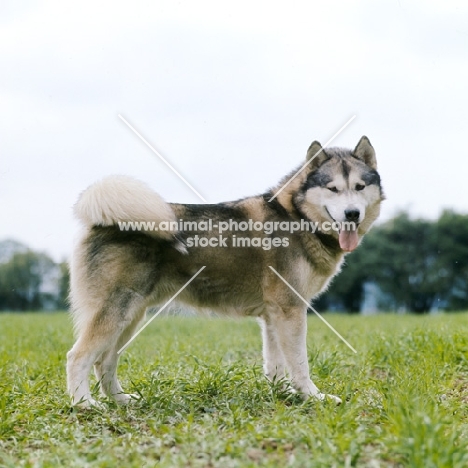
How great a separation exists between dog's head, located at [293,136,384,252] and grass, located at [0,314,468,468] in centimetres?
129

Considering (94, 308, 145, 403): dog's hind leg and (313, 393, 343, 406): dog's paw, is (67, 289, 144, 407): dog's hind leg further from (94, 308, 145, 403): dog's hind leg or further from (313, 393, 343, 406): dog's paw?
(313, 393, 343, 406): dog's paw

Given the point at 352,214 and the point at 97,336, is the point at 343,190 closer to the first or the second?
the point at 352,214

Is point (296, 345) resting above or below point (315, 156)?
below

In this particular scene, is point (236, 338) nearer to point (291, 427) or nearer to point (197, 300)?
point (197, 300)

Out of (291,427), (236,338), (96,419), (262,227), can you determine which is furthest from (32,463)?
(236,338)

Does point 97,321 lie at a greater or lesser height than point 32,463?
greater

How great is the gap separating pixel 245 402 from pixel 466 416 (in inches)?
61.3

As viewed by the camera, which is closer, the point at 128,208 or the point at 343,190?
the point at 128,208

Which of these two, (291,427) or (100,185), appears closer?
(291,427)

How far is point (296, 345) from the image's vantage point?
477 cm

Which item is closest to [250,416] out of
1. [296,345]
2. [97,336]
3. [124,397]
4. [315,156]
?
[296,345]

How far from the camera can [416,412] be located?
325 centimetres

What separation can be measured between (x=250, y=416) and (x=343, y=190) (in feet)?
6.62

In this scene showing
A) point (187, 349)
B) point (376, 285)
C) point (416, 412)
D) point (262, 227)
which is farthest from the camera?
point (376, 285)
